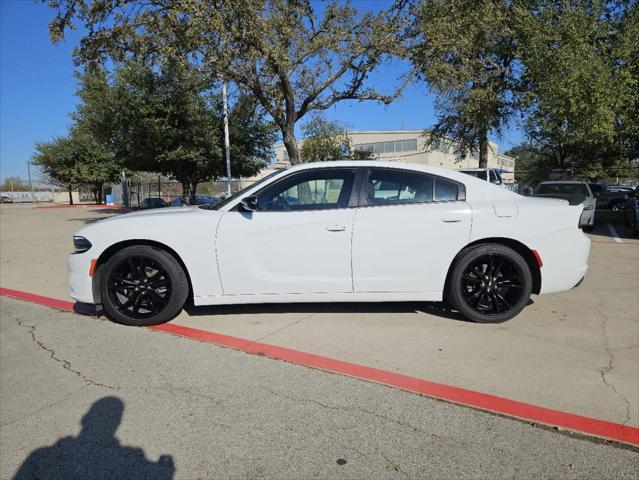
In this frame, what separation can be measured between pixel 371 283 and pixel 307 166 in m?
1.32

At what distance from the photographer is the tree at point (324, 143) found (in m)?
26.9

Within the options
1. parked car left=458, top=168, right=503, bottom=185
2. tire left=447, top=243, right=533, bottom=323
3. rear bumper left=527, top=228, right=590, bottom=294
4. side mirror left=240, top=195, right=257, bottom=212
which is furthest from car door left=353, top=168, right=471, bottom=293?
parked car left=458, top=168, right=503, bottom=185

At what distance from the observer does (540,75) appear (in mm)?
13023

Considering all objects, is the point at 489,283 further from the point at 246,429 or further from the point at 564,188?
the point at 564,188

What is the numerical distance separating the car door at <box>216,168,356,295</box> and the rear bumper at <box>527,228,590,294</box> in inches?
73.5

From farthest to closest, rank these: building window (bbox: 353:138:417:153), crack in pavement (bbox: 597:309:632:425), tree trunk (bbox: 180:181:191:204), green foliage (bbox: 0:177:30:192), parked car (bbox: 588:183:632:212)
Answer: green foliage (bbox: 0:177:30:192), building window (bbox: 353:138:417:153), tree trunk (bbox: 180:181:191:204), parked car (bbox: 588:183:632:212), crack in pavement (bbox: 597:309:632:425)

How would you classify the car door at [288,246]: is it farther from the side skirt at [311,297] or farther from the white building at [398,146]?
the white building at [398,146]

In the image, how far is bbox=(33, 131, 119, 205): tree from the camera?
3772 centimetres

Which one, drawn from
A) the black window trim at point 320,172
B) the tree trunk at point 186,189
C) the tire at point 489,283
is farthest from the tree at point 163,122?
the tire at point 489,283

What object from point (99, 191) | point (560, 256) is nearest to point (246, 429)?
point (560, 256)

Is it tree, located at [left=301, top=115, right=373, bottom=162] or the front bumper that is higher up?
tree, located at [left=301, top=115, right=373, bottom=162]

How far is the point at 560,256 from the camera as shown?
440 centimetres

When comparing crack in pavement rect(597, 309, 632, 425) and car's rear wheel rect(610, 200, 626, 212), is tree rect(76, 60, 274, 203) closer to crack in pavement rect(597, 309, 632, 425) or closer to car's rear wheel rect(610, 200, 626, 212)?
crack in pavement rect(597, 309, 632, 425)

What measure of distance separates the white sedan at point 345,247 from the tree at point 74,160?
37171 mm
